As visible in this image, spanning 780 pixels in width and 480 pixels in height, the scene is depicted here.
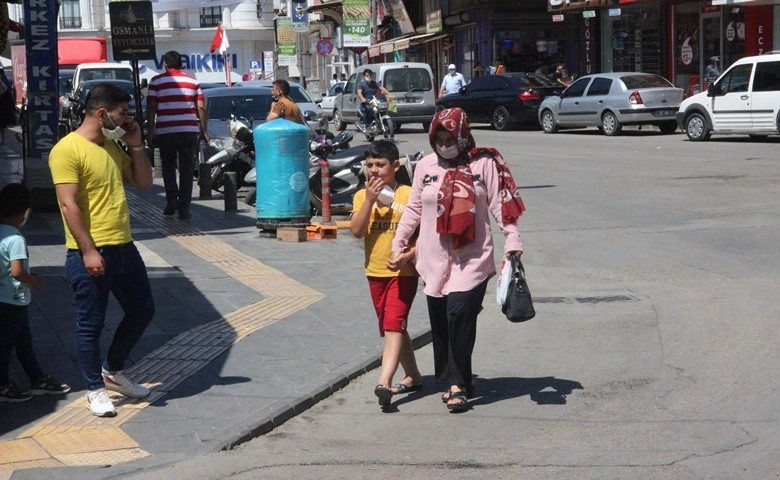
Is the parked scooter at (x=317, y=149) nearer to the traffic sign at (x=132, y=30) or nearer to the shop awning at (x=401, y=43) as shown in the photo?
the traffic sign at (x=132, y=30)

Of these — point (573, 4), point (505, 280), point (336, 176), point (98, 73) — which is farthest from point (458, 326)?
point (573, 4)

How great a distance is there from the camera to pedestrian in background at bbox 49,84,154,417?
6258mm

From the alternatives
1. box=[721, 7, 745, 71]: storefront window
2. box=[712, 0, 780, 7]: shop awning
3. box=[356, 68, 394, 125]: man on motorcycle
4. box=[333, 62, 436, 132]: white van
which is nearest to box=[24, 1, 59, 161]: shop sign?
box=[356, 68, 394, 125]: man on motorcycle

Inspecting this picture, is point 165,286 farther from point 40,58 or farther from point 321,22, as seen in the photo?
point 321,22

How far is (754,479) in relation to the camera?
5.32 metres

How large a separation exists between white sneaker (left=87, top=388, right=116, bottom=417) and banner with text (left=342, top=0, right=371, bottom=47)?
53795 mm

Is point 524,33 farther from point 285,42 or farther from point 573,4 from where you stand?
point 285,42

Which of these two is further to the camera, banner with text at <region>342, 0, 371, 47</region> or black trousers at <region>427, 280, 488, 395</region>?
banner with text at <region>342, 0, 371, 47</region>

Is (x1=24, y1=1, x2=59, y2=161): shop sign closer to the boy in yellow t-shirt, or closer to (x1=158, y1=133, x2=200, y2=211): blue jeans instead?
(x1=158, y1=133, x2=200, y2=211): blue jeans

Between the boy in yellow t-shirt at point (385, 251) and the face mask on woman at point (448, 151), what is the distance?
0.32 m

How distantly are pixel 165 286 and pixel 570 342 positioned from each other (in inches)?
140

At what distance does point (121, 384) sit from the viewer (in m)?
6.79

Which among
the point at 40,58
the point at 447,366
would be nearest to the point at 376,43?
the point at 40,58

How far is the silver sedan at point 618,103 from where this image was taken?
29188mm
